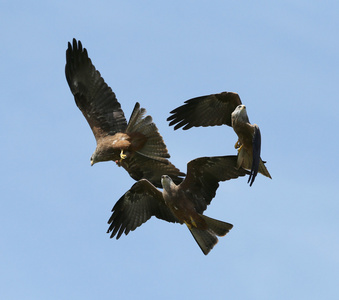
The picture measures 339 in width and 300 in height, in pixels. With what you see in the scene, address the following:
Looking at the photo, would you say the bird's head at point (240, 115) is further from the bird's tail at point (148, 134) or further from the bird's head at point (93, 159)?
the bird's head at point (93, 159)

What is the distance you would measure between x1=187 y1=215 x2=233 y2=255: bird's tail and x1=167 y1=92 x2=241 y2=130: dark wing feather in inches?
63.0

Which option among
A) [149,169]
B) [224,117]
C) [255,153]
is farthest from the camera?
[149,169]

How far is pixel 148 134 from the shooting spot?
41.7ft

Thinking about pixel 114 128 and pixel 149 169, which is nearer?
pixel 149 169

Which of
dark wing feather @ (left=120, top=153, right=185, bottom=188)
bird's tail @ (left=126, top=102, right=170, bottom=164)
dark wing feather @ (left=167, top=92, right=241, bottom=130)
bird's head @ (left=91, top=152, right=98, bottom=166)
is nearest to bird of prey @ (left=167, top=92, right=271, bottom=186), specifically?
dark wing feather @ (left=167, top=92, right=241, bottom=130)

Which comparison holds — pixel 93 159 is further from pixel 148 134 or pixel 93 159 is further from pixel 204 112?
pixel 204 112

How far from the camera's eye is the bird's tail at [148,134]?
12.7m

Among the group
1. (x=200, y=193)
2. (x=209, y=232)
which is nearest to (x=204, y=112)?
(x=200, y=193)

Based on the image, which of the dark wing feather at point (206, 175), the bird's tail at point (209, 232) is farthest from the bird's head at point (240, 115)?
the bird's tail at point (209, 232)

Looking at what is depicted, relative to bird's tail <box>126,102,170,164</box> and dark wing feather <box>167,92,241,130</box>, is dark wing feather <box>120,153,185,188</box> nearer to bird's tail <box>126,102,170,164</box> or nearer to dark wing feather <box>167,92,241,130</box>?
bird's tail <box>126,102,170,164</box>

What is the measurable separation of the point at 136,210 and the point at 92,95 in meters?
2.15

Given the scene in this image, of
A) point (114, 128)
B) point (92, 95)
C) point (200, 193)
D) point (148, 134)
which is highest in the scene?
point (92, 95)

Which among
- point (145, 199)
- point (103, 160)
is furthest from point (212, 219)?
point (103, 160)

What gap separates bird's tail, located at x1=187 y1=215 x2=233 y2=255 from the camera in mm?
11587
